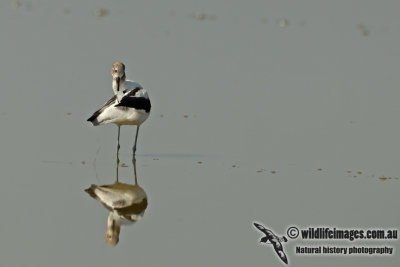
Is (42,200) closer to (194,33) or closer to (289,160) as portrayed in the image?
(289,160)

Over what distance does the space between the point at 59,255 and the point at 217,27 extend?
1414cm

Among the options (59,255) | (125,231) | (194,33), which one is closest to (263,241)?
(125,231)

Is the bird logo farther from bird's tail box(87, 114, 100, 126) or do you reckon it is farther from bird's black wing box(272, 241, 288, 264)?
bird's tail box(87, 114, 100, 126)

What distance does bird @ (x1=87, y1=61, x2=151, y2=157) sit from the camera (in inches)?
539

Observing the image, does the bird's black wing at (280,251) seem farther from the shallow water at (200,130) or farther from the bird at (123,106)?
the bird at (123,106)

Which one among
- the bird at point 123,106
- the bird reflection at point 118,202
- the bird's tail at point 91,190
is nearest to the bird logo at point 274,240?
the bird reflection at point 118,202

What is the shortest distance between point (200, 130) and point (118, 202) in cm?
380

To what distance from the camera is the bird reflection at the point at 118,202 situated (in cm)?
1078

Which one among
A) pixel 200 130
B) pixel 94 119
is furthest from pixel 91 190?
pixel 200 130

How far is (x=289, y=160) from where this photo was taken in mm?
13844

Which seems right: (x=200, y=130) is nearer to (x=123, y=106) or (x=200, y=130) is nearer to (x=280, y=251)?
(x=123, y=106)

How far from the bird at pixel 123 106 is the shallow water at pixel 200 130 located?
0.44 meters

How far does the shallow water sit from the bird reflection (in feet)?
0.36

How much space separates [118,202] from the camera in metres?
11.7
